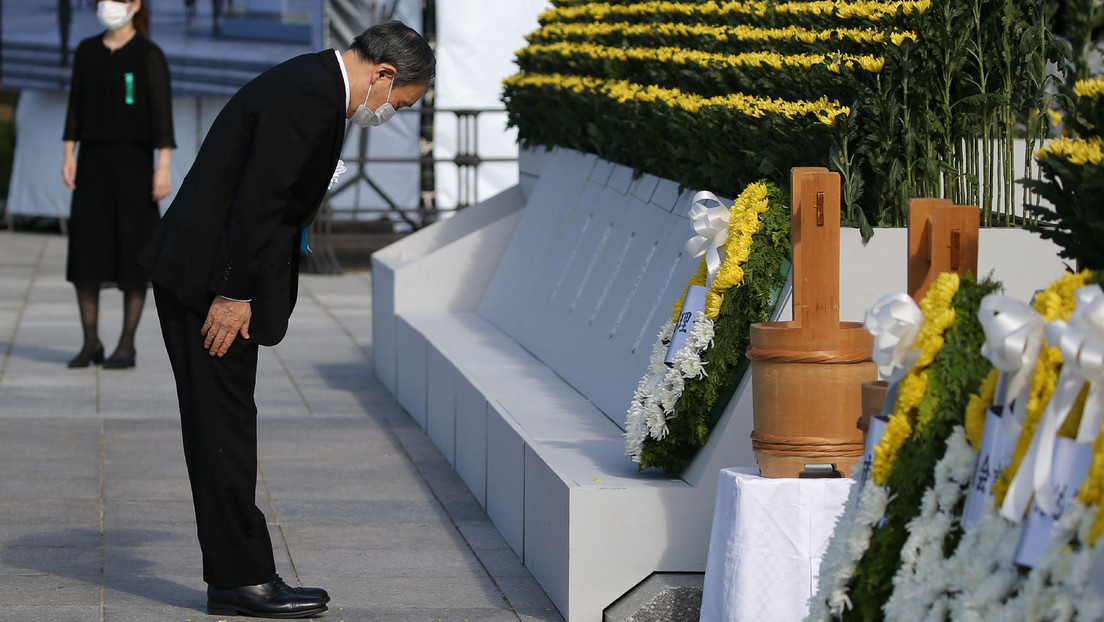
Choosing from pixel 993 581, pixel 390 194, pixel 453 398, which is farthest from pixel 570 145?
pixel 390 194

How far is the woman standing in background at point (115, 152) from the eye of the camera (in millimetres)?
8859

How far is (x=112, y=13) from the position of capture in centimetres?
883

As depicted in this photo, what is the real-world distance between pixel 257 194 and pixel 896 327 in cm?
198

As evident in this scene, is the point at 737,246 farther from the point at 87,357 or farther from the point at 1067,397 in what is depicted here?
the point at 87,357

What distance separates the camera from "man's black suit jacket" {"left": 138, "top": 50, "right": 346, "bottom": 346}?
4.27 metres

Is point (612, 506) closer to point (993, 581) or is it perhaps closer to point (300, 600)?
point (300, 600)

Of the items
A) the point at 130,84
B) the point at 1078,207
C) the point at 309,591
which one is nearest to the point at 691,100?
the point at 309,591

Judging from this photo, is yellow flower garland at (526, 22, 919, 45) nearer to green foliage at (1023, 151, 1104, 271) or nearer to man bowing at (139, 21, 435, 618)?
man bowing at (139, 21, 435, 618)

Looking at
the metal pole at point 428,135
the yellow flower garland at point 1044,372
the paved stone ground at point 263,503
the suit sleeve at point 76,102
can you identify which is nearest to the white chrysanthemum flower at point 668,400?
the paved stone ground at point 263,503

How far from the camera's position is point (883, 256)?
453cm

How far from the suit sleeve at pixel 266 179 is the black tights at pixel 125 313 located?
4.84 meters

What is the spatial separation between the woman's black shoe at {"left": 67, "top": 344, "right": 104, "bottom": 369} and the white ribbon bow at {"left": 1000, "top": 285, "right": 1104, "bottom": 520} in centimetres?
745

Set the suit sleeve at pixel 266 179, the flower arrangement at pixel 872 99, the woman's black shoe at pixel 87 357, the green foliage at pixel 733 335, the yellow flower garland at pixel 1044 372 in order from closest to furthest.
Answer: the yellow flower garland at pixel 1044 372
the suit sleeve at pixel 266 179
the green foliage at pixel 733 335
the flower arrangement at pixel 872 99
the woman's black shoe at pixel 87 357

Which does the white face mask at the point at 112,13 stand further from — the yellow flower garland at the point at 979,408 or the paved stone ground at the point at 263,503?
the yellow flower garland at the point at 979,408
